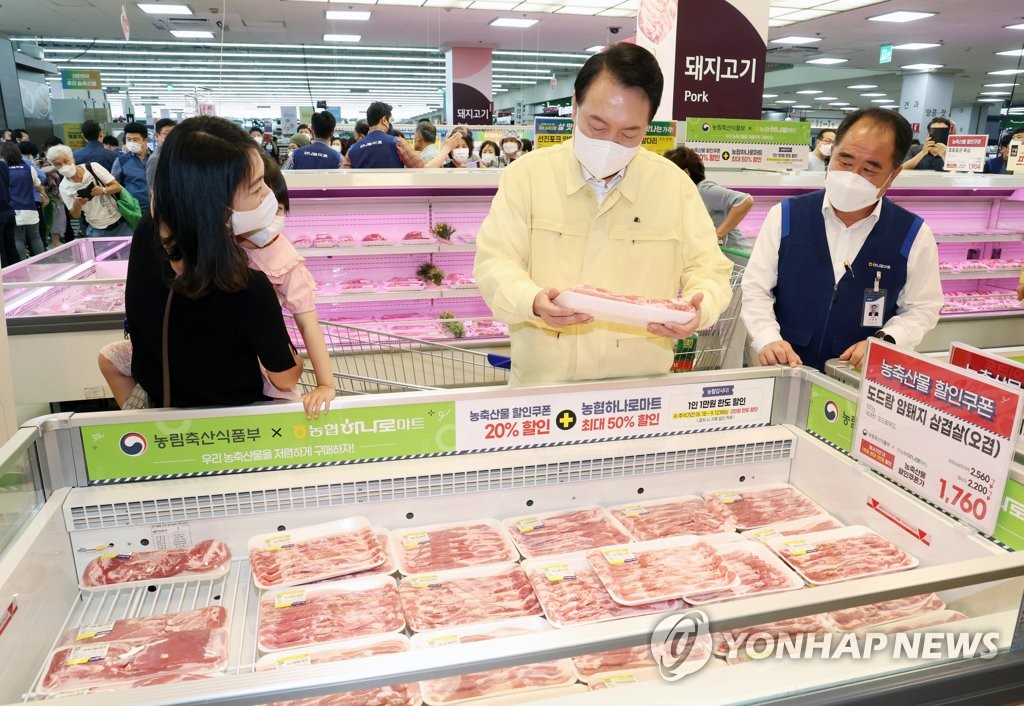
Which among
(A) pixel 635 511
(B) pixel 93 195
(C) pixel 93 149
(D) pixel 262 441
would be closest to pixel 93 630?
(D) pixel 262 441

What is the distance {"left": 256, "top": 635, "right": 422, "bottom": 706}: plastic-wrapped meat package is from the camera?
1436 mm

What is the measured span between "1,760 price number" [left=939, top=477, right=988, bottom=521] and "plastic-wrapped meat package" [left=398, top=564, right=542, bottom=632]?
102 centimetres

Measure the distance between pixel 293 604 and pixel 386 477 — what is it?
395mm

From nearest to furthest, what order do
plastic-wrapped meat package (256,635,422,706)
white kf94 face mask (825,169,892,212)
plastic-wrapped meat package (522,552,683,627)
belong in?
plastic-wrapped meat package (256,635,422,706) → plastic-wrapped meat package (522,552,683,627) → white kf94 face mask (825,169,892,212)

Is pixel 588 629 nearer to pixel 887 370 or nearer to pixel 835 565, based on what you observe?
pixel 835 565

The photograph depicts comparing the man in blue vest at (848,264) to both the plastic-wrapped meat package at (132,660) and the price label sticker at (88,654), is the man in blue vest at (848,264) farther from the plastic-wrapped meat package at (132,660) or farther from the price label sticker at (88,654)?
the price label sticker at (88,654)

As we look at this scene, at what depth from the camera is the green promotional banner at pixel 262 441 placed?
1816 mm

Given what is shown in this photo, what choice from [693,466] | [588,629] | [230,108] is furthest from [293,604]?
[230,108]

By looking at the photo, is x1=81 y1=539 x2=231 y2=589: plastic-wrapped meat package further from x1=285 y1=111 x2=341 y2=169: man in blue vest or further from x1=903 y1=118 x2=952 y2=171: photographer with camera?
x1=903 y1=118 x2=952 y2=171: photographer with camera

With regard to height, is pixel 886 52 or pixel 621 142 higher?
pixel 886 52

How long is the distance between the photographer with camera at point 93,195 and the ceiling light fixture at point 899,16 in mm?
13236

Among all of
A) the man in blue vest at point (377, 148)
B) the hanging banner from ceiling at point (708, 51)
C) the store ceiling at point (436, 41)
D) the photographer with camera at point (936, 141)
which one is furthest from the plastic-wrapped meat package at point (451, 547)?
the photographer with camera at point (936, 141)

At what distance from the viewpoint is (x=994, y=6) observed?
12.4m

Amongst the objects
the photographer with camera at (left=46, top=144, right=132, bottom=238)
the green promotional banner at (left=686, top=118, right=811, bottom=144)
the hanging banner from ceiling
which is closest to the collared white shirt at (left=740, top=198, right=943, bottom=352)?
the green promotional banner at (left=686, top=118, right=811, bottom=144)
